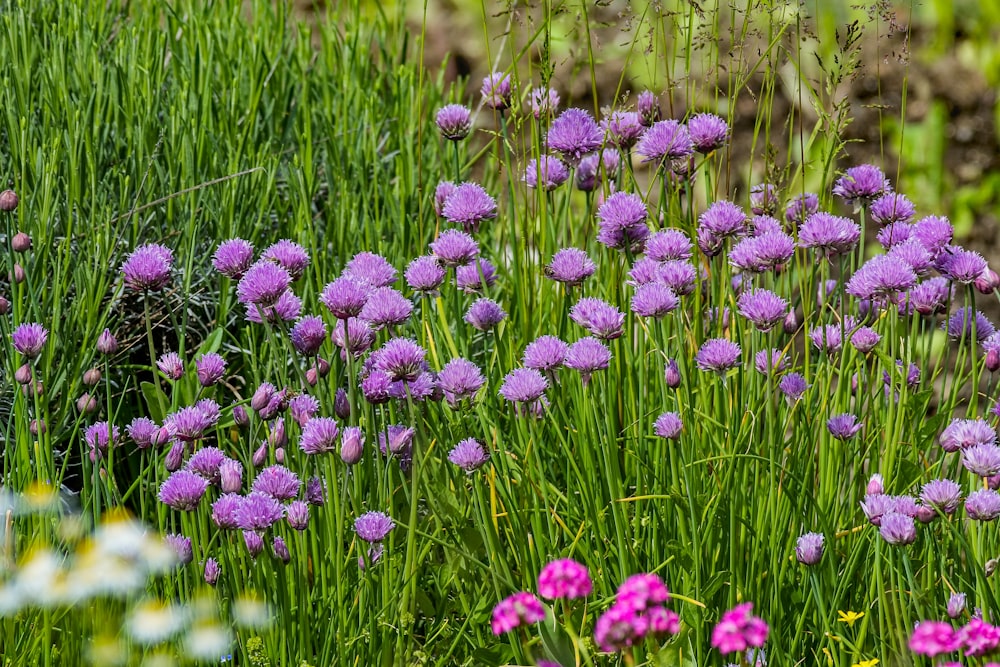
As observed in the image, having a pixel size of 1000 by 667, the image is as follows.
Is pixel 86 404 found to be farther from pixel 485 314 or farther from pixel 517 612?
pixel 517 612

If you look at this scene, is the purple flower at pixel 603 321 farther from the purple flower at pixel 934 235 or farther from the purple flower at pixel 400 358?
the purple flower at pixel 934 235

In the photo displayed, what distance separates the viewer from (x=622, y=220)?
6.59 ft

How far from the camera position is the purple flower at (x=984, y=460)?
5.41ft

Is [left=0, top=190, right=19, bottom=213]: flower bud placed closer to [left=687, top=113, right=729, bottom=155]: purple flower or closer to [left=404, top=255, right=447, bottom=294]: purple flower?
[left=404, top=255, right=447, bottom=294]: purple flower

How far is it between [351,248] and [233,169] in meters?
0.37

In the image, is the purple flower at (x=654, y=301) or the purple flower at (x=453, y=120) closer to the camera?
the purple flower at (x=654, y=301)

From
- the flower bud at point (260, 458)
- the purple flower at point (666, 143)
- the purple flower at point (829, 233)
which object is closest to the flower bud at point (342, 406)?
the flower bud at point (260, 458)

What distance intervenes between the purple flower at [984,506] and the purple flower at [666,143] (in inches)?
33.0

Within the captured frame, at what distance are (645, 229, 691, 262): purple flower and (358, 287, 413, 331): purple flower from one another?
0.47 metres

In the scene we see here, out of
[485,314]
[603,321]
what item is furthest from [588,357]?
[485,314]

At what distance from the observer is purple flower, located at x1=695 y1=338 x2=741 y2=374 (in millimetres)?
1836

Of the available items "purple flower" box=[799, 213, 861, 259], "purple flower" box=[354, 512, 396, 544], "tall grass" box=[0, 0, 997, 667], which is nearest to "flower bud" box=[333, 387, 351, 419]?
"tall grass" box=[0, 0, 997, 667]

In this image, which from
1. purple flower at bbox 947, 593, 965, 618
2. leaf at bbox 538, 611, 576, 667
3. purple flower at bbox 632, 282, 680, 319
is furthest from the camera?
purple flower at bbox 632, 282, 680, 319

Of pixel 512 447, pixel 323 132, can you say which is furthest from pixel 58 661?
pixel 323 132
